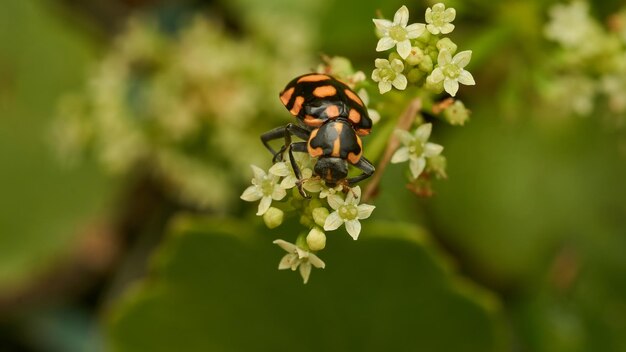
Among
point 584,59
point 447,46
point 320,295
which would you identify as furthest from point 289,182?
point 584,59

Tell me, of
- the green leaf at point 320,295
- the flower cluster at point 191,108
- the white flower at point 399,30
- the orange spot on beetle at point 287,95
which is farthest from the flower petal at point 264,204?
the flower cluster at point 191,108

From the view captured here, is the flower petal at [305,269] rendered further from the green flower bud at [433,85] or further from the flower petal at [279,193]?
the green flower bud at [433,85]

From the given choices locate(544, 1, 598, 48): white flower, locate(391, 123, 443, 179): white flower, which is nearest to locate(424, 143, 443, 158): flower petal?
locate(391, 123, 443, 179): white flower

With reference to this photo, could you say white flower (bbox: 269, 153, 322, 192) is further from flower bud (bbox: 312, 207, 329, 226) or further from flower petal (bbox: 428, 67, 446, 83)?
flower petal (bbox: 428, 67, 446, 83)

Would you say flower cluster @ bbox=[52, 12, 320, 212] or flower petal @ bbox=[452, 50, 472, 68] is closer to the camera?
flower petal @ bbox=[452, 50, 472, 68]

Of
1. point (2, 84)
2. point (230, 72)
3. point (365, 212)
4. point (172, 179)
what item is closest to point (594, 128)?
point (230, 72)

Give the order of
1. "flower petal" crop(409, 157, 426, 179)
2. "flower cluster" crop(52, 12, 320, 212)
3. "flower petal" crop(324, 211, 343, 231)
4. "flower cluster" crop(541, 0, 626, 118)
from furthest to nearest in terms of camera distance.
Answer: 1. "flower cluster" crop(52, 12, 320, 212)
2. "flower cluster" crop(541, 0, 626, 118)
3. "flower petal" crop(409, 157, 426, 179)
4. "flower petal" crop(324, 211, 343, 231)
